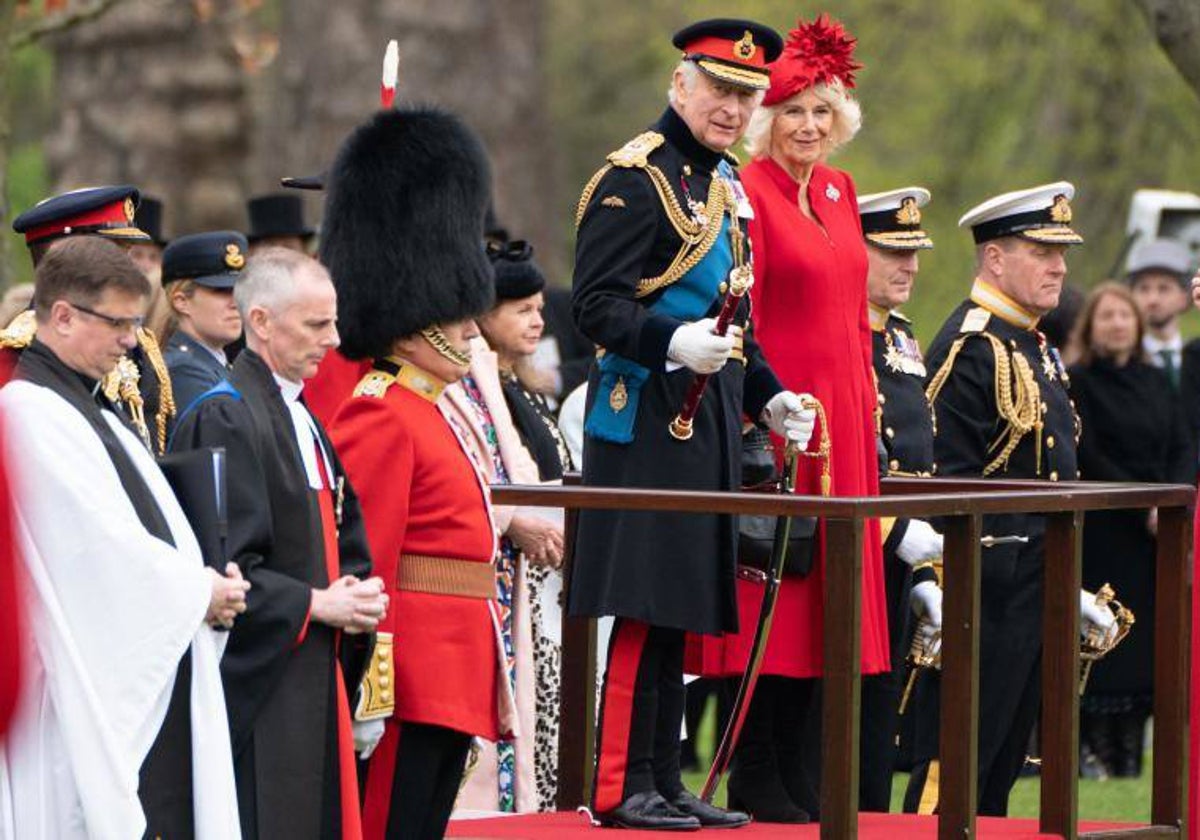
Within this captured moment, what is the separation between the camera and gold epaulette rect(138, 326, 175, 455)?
7.90m

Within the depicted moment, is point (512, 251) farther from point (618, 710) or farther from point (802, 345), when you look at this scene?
point (618, 710)

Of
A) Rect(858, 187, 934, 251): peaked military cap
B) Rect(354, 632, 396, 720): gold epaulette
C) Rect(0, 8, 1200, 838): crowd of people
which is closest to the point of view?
Rect(0, 8, 1200, 838): crowd of people

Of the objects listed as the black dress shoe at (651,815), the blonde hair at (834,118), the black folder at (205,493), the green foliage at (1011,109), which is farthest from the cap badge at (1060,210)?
the green foliage at (1011,109)

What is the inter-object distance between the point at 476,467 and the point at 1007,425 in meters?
2.54

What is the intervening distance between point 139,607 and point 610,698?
4.97ft

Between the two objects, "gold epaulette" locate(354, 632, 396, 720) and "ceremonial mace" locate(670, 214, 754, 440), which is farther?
"ceremonial mace" locate(670, 214, 754, 440)

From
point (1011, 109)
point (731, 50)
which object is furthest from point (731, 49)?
point (1011, 109)

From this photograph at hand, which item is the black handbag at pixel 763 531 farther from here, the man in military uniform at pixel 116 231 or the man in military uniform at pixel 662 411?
the man in military uniform at pixel 116 231

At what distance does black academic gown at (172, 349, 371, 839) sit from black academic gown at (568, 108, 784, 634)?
3.11 feet

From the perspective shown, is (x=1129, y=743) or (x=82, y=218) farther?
(x=1129, y=743)

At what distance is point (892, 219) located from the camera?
30.5 ft

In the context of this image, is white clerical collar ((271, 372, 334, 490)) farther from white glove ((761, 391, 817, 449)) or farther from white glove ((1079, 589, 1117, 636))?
white glove ((1079, 589, 1117, 636))

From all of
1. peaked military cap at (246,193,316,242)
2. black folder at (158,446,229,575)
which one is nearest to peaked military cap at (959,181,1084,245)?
peaked military cap at (246,193,316,242)

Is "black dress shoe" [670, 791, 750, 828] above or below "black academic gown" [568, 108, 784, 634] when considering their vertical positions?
below
